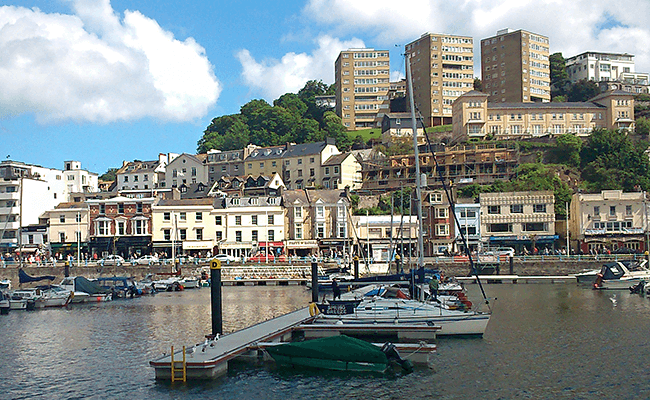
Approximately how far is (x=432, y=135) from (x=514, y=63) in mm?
29807

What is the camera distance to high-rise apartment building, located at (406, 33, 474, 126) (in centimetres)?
14675

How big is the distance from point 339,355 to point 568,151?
91.4 m

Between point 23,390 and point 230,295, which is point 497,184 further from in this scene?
point 23,390

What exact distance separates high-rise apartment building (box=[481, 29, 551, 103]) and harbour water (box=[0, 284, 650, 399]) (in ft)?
341

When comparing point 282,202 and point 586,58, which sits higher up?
point 586,58

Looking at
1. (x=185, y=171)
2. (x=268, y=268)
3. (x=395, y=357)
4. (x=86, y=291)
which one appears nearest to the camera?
(x=395, y=357)

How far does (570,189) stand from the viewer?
307ft

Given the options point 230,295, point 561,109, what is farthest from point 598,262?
point 561,109

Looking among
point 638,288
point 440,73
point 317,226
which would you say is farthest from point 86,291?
point 440,73

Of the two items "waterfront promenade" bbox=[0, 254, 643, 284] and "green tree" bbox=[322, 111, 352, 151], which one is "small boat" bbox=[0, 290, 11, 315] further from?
"green tree" bbox=[322, 111, 352, 151]

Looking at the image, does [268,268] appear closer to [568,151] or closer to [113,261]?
[113,261]

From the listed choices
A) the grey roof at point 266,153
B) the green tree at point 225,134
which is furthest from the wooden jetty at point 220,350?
the green tree at point 225,134

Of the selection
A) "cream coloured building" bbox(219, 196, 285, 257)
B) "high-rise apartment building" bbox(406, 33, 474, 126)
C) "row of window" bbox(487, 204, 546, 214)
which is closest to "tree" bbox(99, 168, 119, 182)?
"high-rise apartment building" bbox(406, 33, 474, 126)

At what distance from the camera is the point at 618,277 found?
59.2 metres
